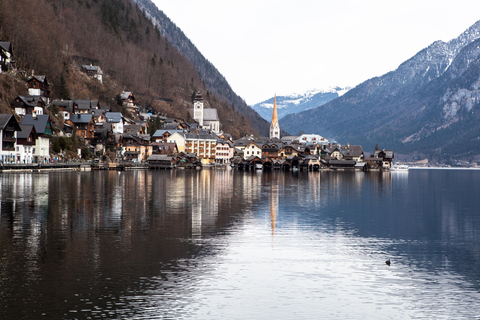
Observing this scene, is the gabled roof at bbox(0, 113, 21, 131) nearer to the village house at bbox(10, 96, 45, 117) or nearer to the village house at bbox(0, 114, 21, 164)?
the village house at bbox(0, 114, 21, 164)

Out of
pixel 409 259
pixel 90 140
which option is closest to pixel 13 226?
pixel 409 259

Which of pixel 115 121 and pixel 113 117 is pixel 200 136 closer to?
pixel 113 117

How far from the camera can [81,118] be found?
141 metres

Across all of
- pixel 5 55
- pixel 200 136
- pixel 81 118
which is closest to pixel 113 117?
pixel 81 118

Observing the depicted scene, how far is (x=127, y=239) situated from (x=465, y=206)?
44.6 m

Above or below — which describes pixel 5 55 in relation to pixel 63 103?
above

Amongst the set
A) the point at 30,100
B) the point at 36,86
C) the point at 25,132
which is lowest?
the point at 25,132

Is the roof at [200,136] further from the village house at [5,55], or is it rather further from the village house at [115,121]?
the village house at [5,55]

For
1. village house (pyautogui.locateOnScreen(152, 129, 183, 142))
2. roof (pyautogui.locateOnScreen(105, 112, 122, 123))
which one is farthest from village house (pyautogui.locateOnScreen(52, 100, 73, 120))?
village house (pyautogui.locateOnScreen(152, 129, 183, 142))

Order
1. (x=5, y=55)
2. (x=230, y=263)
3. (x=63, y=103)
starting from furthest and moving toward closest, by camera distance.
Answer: (x=63, y=103)
(x=5, y=55)
(x=230, y=263)

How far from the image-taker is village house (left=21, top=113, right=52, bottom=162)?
112188mm

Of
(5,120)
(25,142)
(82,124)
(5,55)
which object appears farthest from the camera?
(82,124)

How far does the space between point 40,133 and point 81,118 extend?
29761mm

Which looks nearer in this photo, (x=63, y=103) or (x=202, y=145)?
(x=63, y=103)
